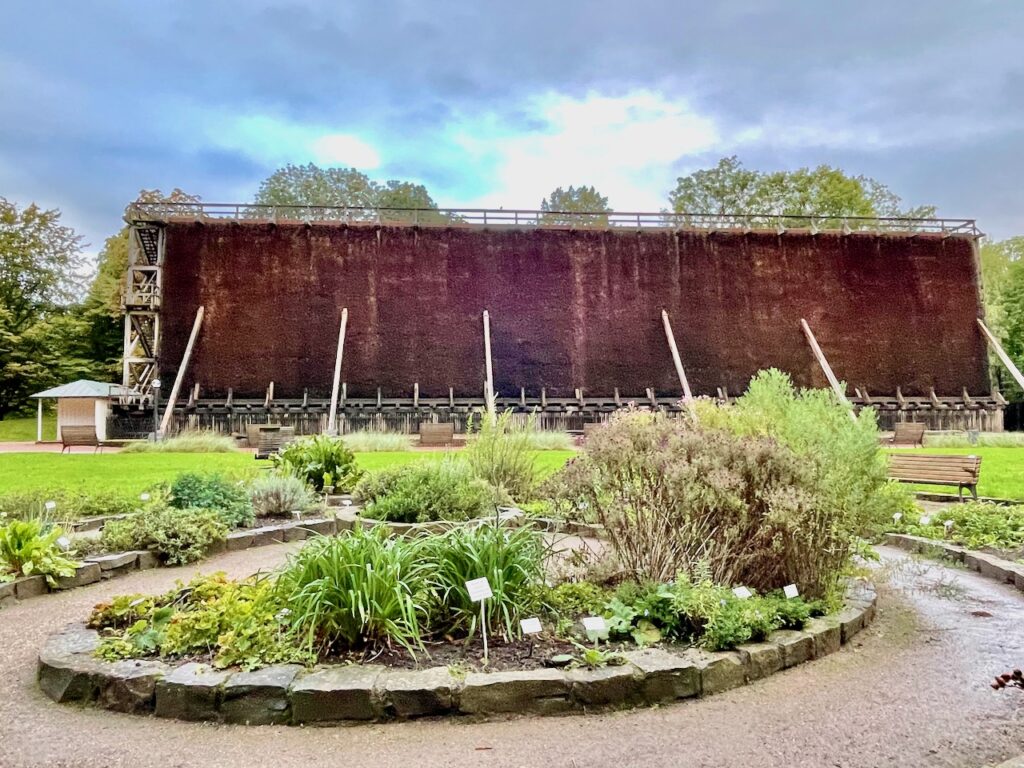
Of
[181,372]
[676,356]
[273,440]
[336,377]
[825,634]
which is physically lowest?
[825,634]

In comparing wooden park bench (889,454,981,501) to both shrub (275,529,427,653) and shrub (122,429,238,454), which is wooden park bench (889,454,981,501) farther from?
shrub (122,429,238,454)

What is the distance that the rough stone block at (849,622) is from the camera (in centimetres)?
384

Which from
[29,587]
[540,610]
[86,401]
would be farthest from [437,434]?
[540,610]

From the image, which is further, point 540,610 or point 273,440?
point 273,440

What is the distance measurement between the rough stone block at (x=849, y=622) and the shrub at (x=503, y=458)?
16.7 feet

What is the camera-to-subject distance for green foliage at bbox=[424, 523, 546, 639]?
3566 mm

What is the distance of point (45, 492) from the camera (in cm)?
757

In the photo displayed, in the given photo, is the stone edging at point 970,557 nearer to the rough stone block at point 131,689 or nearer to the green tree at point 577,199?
the rough stone block at point 131,689

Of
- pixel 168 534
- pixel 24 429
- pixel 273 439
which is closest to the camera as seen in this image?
pixel 168 534

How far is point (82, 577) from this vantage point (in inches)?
205

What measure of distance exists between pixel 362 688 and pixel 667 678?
4.71ft

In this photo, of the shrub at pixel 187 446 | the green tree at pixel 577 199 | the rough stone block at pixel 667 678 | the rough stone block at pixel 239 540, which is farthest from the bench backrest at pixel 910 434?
the green tree at pixel 577 199

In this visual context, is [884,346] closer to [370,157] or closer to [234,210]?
[234,210]

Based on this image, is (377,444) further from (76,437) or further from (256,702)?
(256,702)
